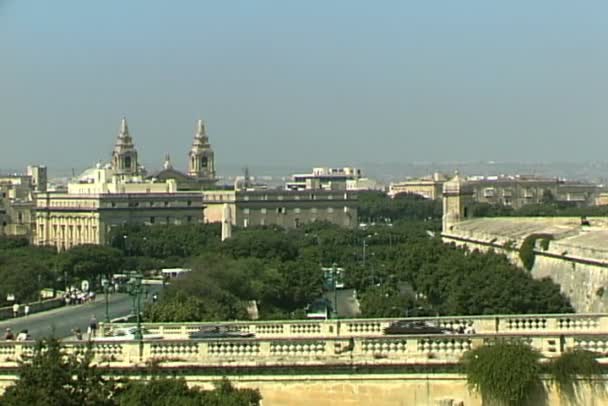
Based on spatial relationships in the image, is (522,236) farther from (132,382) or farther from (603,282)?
(132,382)

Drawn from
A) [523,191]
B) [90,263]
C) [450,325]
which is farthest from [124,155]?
[450,325]

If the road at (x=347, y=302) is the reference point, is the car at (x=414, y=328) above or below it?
above

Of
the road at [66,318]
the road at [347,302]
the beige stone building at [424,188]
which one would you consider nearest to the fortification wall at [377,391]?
the road at [66,318]

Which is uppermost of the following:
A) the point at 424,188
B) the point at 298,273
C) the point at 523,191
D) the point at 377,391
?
the point at 424,188

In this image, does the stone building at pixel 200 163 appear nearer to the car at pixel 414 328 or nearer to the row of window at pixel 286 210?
the row of window at pixel 286 210

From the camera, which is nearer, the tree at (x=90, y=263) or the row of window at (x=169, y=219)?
the tree at (x=90, y=263)

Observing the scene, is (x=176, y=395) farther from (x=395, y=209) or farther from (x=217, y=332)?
(x=395, y=209)
